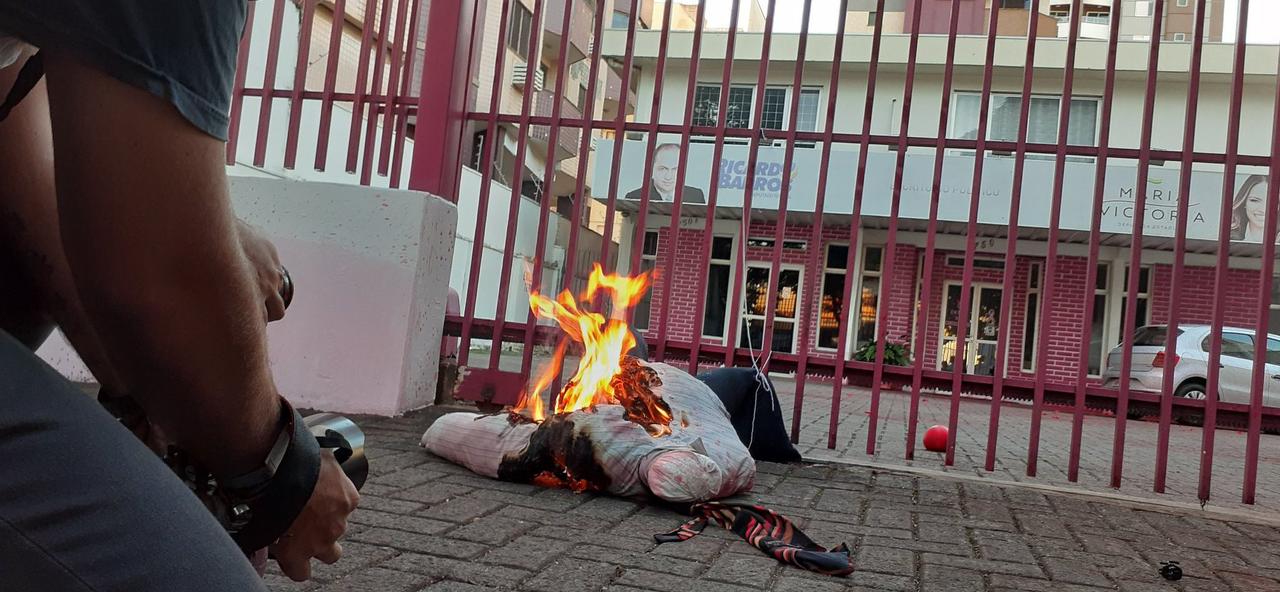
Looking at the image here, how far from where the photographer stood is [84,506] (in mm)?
843

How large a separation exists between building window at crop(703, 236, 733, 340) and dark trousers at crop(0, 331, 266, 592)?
19.8 metres

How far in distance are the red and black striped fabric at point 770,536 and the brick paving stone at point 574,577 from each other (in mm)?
436

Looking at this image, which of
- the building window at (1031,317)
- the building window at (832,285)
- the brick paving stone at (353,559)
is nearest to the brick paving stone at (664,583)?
the brick paving stone at (353,559)

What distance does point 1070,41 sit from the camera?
18.0ft

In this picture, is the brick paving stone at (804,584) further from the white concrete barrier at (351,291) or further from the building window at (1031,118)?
the building window at (1031,118)

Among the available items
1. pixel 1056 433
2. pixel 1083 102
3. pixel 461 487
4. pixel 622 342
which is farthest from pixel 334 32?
pixel 1083 102

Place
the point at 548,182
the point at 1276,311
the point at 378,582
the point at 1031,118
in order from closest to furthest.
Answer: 1. the point at 378,582
2. the point at 548,182
3. the point at 1031,118
4. the point at 1276,311

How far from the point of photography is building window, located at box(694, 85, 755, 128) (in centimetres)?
1975

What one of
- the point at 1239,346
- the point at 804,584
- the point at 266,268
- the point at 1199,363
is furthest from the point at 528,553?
the point at 1239,346

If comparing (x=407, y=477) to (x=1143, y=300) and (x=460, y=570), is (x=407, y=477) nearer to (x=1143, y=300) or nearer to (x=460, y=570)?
(x=460, y=570)

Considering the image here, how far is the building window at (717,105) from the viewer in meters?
19.8

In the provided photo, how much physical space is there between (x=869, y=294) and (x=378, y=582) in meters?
19.4

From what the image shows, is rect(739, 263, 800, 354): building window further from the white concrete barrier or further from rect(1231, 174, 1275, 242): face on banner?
the white concrete barrier

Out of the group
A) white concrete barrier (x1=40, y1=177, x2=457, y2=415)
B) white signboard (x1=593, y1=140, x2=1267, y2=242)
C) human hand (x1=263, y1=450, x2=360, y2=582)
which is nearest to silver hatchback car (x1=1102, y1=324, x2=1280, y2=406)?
white signboard (x1=593, y1=140, x2=1267, y2=242)
